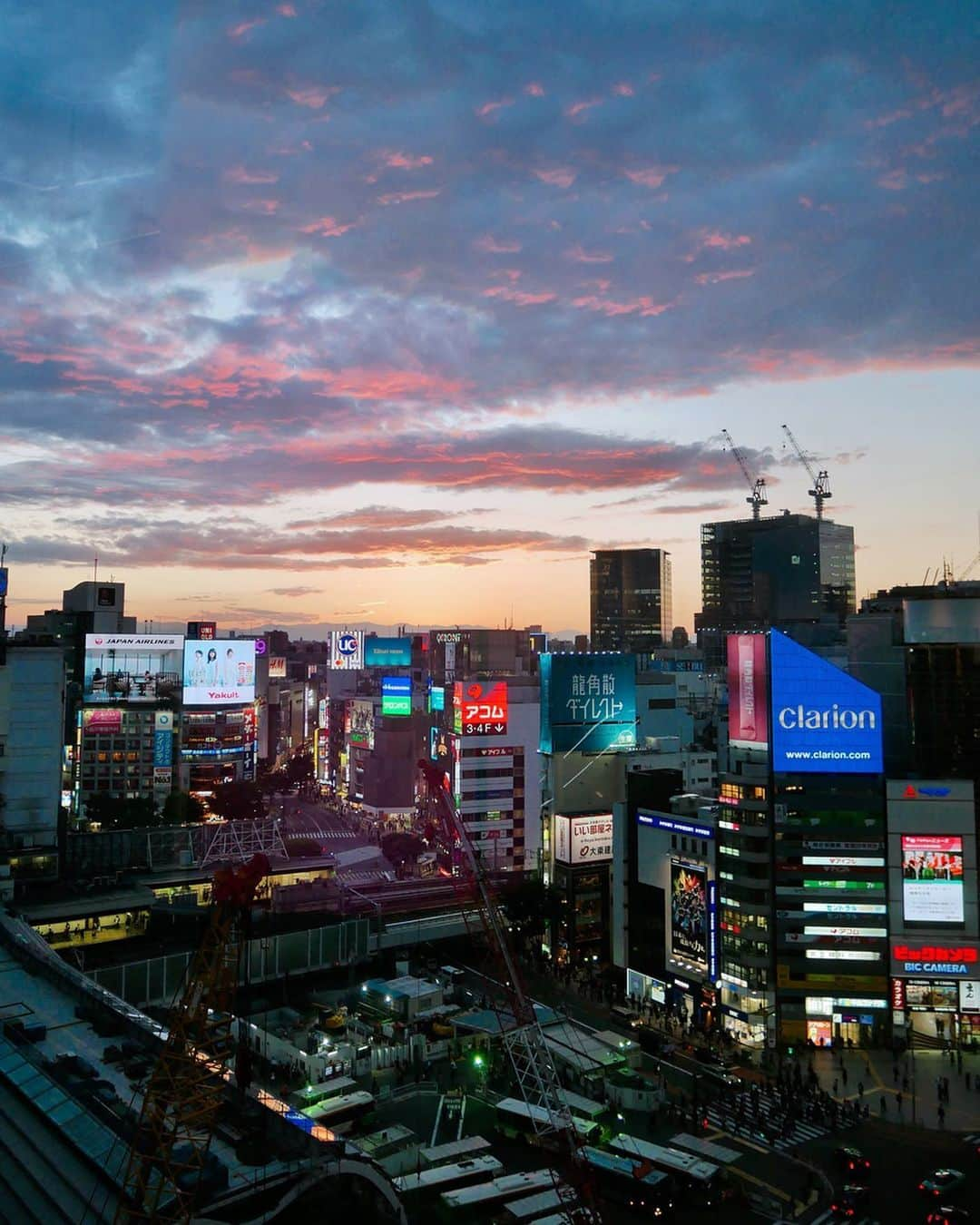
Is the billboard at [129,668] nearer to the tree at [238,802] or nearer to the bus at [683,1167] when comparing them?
the tree at [238,802]

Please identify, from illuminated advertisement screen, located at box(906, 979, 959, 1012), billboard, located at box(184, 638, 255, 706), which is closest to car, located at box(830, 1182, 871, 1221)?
illuminated advertisement screen, located at box(906, 979, 959, 1012)

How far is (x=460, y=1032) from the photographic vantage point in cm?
3697

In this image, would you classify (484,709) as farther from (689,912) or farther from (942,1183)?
(942,1183)

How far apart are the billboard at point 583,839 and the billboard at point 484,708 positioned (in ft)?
49.2

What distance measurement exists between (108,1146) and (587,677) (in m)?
40.9

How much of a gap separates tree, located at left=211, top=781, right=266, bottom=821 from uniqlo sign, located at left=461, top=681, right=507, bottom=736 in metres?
24.6

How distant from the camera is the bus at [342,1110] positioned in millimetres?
28141

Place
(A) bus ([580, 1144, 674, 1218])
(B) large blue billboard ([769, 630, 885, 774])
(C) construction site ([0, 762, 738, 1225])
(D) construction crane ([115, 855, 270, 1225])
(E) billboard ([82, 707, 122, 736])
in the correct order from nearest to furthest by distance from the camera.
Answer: (D) construction crane ([115, 855, 270, 1225]) → (C) construction site ([0, 762, 738, 1225]) → (A) bus ([580, 1144, 674, 1218]) → (B) large blue billboard ([769, 630, 885, 774]) → (E) billboard ([82, 707, 122, 736])

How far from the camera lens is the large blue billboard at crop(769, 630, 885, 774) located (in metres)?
40.2

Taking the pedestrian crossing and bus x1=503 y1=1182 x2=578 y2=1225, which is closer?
bus x1=503 y1=1182 x2=578 y2=1225

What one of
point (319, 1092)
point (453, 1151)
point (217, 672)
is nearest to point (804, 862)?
point (453, 1151)

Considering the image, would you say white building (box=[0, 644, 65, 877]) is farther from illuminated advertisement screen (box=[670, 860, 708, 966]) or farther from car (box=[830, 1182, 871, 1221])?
car (box=[830, 1182, 871, 1221])

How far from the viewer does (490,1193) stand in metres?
24.1

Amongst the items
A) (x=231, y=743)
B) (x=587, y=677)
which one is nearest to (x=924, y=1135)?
(x=587, y=677)
